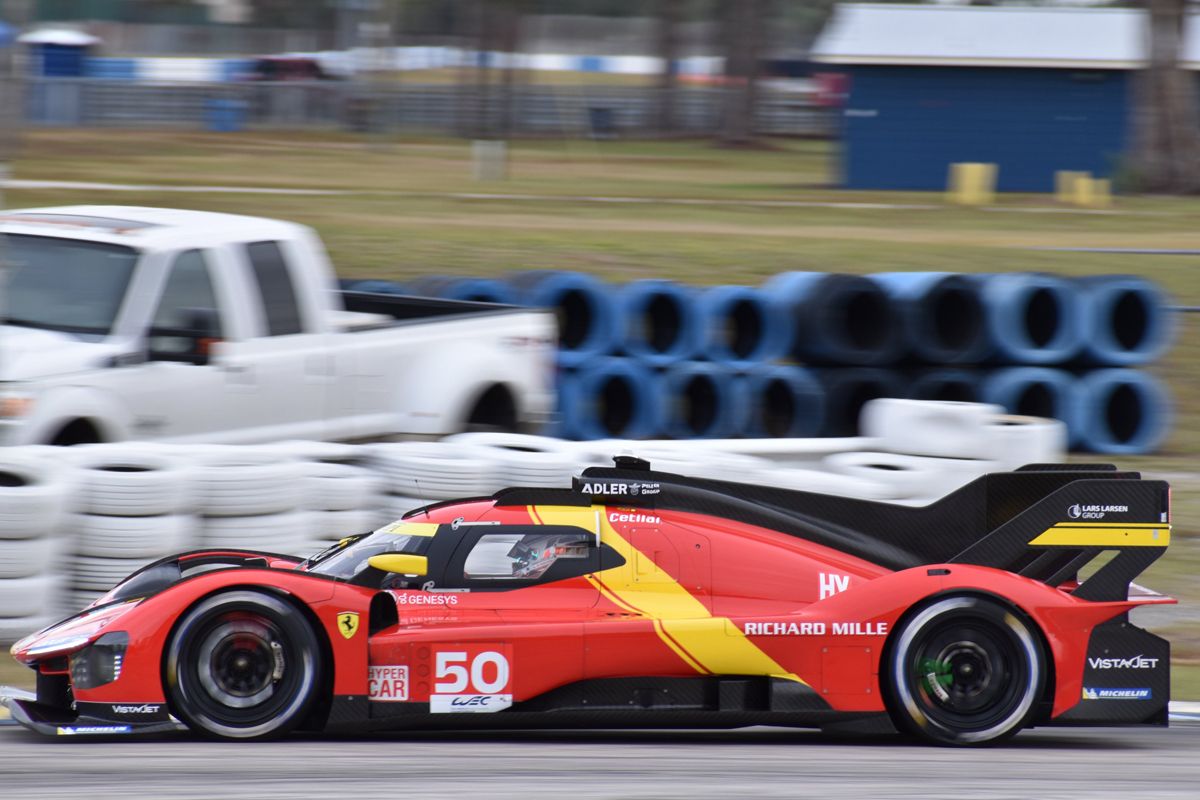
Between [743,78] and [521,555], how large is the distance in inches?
1834

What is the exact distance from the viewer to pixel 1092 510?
7.39m

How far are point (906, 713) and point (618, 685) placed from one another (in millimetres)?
1216

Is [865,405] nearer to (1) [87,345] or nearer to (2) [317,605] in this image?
(1) [87,345]

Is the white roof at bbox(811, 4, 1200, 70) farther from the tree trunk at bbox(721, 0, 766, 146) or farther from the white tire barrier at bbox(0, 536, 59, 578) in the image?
the white tire barrier at bbox(0, 536, 59, 578)

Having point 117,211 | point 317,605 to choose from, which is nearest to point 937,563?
point 317,605

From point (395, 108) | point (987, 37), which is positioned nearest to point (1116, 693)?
point (987, 37)

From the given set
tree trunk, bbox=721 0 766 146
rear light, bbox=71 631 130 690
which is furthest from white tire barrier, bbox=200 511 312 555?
tree trunk, bbox=721 0 766 146

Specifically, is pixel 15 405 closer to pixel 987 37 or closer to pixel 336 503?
pixel 336 503

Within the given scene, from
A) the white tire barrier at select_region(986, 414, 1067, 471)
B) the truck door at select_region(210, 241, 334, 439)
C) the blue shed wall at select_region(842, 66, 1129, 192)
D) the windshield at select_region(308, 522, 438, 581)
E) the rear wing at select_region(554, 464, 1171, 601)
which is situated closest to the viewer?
the windshield at select_region(308, 522, 438, 581)

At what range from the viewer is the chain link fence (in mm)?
50656

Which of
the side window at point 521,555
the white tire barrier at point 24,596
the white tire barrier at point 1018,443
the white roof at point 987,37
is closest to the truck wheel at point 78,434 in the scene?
the white tire barrier at point 24,596

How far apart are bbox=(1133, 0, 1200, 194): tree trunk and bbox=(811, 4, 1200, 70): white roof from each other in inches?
186

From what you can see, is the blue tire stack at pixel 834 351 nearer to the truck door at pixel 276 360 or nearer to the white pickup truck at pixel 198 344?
the white pickup truck at pixel 198 344

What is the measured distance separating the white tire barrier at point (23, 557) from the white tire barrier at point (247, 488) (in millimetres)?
847
